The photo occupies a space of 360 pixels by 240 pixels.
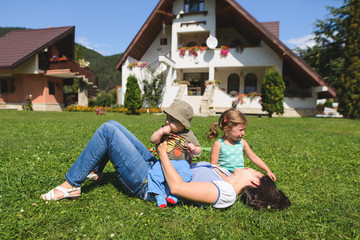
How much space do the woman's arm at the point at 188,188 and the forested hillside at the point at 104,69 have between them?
226 feet

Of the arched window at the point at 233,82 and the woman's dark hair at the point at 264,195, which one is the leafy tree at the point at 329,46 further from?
the woman's dark hair at the point at 264,195

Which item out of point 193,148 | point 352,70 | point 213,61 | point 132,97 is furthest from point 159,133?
point 352,70

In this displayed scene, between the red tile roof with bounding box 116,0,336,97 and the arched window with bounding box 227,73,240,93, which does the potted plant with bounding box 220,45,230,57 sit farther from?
the arched window with bounding box 227,73,240,93

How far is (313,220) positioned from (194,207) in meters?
1.30

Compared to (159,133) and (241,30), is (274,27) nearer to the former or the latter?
(241,30)

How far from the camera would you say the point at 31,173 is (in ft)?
11.2

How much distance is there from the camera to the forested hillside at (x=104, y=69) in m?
70.2

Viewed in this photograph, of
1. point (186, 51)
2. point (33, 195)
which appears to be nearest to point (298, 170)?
point (33, 195)

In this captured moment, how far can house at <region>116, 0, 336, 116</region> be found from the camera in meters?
18.6

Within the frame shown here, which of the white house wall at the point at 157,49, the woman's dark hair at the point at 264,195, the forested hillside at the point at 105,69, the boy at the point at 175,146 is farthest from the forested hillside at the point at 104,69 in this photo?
the woman's dark hair at the point at 264,195

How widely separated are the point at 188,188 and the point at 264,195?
2.84 ft

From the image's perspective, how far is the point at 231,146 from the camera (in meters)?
3.19

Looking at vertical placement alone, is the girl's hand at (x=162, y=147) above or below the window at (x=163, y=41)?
below

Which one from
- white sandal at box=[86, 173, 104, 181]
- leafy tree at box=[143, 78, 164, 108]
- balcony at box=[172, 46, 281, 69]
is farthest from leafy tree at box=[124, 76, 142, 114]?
white sandal at box=[86, 173, 104, 181]
